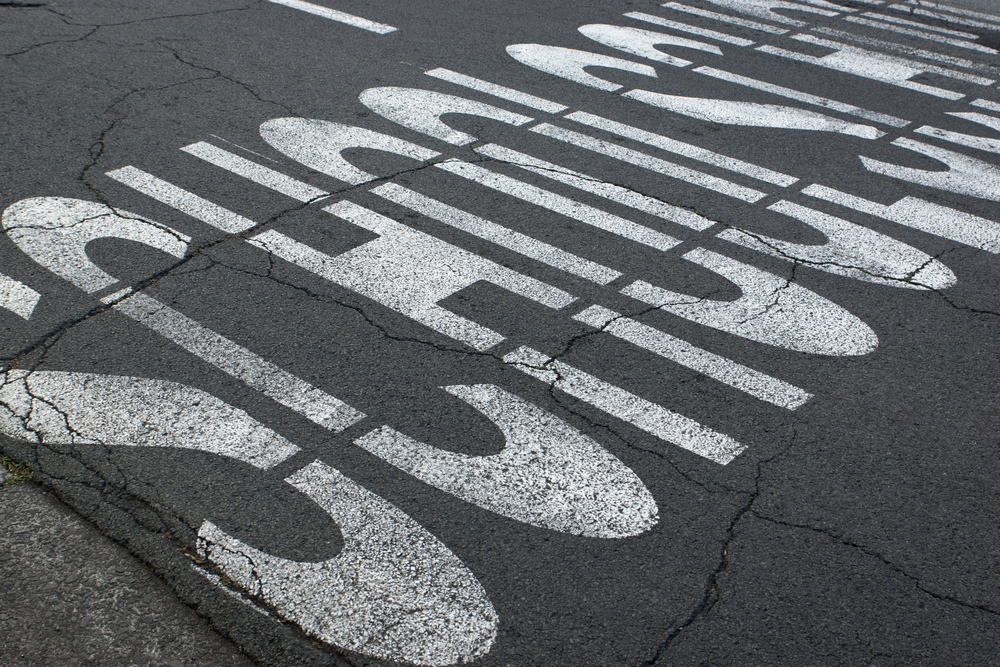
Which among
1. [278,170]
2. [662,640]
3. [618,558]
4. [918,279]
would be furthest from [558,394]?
[278,170]

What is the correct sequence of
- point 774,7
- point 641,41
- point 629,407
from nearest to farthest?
point 629,407
point 641,41
point 774,7

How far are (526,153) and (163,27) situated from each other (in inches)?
207

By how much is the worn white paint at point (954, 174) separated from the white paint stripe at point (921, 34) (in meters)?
A: 3.91

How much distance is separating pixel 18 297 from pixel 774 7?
10355 millimetres

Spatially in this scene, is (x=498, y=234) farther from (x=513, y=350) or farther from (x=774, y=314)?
(x=774, y=314)

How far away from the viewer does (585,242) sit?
253 inches

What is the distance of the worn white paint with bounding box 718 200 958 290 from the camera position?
20.2 feet

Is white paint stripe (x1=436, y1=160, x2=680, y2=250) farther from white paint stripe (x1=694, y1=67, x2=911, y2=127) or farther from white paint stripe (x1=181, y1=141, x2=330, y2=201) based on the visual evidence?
white paint stripe (x1=694, y1=67, x2=911, y2=127)

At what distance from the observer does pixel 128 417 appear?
4.66m

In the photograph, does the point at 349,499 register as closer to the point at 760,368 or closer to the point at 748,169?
the point at 760,368

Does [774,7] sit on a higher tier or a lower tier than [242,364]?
higher

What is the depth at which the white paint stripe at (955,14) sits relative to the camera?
1205cm

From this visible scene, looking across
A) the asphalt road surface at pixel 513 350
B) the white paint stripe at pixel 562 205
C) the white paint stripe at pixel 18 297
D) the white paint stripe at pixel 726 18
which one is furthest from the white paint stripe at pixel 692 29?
A: the white paint stripe at pixel 18 297

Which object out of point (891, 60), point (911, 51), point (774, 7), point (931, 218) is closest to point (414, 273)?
point (931, 218)
